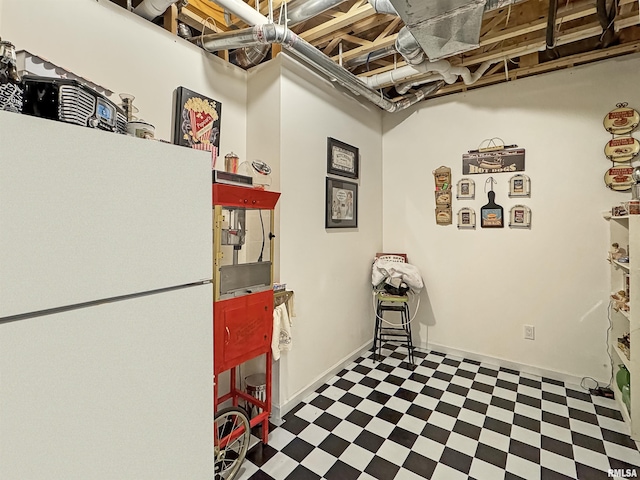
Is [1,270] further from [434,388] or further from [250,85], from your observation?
[434,388]

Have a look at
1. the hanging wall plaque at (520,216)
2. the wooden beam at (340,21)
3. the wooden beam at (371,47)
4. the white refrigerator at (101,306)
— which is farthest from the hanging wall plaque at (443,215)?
the white refrigerator at (101,306)

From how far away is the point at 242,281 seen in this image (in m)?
1.78

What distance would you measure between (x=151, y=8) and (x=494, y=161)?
2.94 m

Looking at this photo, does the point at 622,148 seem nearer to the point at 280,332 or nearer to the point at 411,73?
the point at 411,73

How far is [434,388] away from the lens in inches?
99.6

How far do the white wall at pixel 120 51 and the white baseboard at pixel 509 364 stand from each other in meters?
2.89

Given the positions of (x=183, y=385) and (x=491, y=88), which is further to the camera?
(x=491, y=88)

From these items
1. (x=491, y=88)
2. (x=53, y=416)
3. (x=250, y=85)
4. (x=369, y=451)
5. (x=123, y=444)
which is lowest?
(x=369, y=451)

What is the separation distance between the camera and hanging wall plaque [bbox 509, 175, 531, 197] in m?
2.76

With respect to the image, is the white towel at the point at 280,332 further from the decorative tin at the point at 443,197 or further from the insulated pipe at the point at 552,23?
the insulated pipe at the point at 552,23

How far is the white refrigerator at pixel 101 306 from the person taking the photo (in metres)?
0.61

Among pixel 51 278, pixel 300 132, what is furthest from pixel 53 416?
pixel 300 132

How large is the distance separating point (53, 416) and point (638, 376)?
2875 mm

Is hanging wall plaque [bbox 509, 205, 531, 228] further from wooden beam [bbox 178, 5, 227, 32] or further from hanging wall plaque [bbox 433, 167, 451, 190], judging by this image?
wooden beam [bbox 178, 5, 227, 32]
